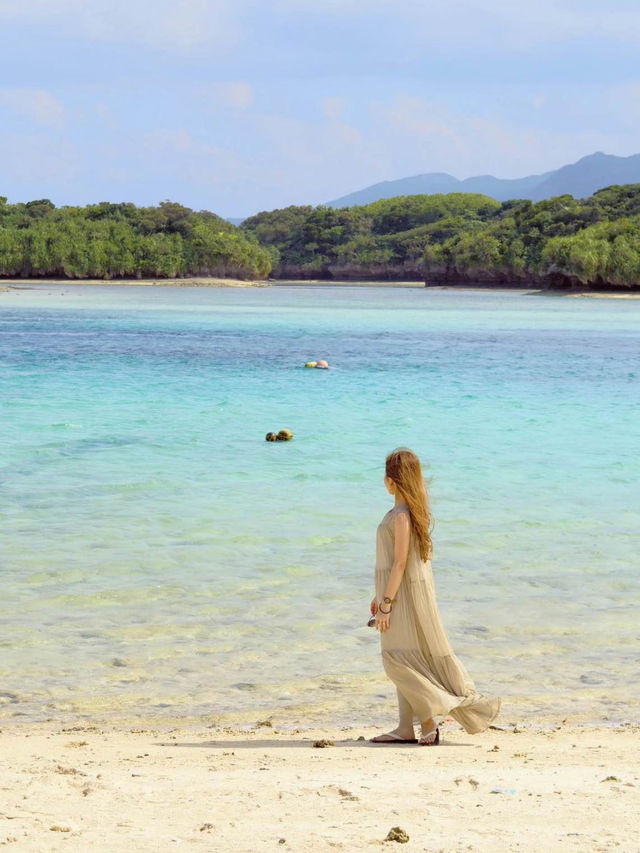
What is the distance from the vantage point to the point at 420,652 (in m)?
6.31

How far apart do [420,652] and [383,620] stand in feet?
0.88

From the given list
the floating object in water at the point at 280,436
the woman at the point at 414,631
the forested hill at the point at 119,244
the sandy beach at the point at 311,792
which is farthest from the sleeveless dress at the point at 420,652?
the forested hill at the point at 119,244

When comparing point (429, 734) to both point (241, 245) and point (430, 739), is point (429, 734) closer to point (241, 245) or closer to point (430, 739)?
point (430, 739)

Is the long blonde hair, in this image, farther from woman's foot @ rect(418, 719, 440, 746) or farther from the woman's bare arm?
woman's foot @ rect(418, 719, 440, 746)

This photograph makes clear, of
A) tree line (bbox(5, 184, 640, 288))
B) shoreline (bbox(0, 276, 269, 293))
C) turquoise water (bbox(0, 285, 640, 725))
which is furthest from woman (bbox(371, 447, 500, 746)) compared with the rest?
shoreline (bbox(0, 276, 269, 293))

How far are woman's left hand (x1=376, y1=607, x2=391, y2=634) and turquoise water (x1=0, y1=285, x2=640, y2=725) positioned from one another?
106 centimetres

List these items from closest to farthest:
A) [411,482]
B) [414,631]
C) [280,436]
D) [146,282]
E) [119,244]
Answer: [411,482] < [414,631] < [280,436] < [119,244] < [146,282]

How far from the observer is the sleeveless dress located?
627 centimetres

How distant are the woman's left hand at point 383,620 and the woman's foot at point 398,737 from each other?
0.56 m

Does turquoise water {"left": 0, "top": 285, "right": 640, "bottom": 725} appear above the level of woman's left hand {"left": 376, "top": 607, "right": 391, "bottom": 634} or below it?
below

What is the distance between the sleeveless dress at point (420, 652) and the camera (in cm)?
627

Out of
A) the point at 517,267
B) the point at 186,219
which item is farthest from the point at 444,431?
the point at 186,219

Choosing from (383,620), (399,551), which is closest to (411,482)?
(399,551)

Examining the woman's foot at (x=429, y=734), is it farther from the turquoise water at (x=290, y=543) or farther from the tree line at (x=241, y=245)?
the tree line at (x=241, y=245)
